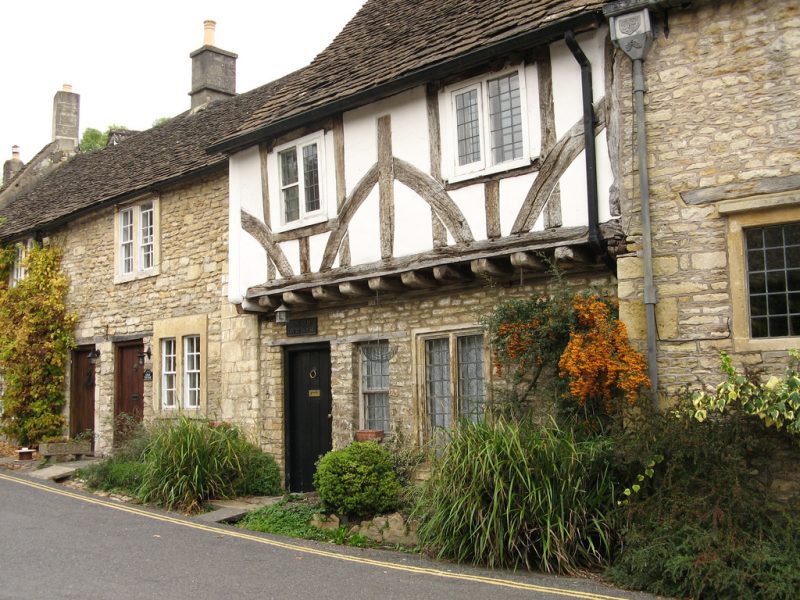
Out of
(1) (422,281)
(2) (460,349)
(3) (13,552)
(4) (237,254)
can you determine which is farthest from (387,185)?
(3) (13,552)

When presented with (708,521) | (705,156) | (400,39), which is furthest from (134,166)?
(708,521)

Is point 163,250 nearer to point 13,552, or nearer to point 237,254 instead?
point 237,254

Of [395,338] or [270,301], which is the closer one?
[395,338]

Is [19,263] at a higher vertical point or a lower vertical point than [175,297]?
higher

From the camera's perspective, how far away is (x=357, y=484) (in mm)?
9617

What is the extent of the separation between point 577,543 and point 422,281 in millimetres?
3904

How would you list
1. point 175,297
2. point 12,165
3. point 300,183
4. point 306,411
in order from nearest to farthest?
point 300,183 < point 306,411 < point 175,297 < point 12,165

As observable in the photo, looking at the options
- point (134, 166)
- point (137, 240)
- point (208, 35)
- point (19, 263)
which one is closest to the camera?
point (137, 240)

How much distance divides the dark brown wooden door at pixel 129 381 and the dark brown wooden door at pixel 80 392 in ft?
4.47

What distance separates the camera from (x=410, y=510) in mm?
9445

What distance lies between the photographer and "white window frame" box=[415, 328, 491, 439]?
33.0 ft

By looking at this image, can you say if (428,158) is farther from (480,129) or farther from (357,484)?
(357,484)

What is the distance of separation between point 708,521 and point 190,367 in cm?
1018

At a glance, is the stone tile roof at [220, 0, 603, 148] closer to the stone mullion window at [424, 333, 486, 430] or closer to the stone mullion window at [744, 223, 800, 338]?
the stone mullion window at [744, 223, 800, 338]
